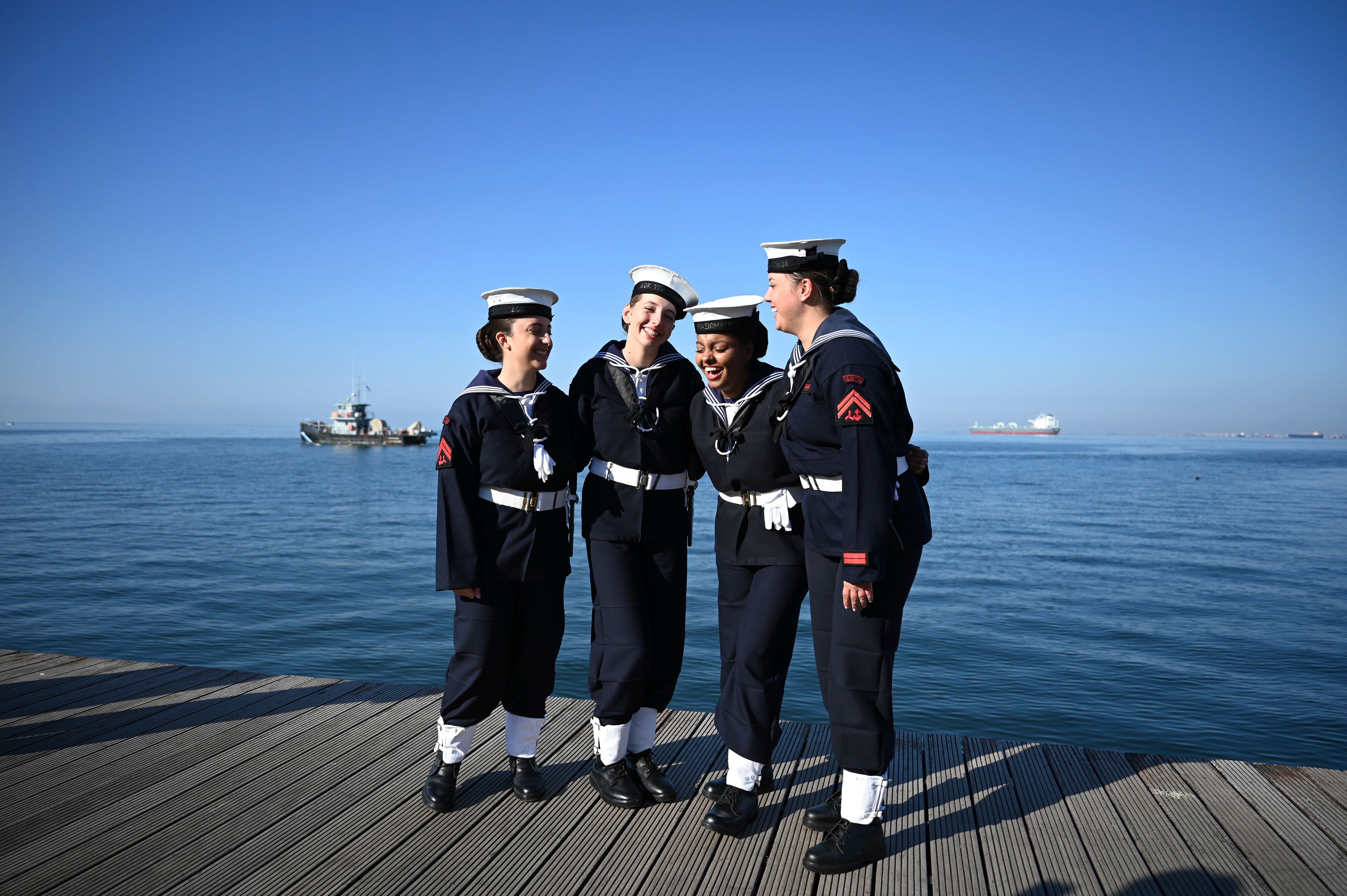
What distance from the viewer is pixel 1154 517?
30156 millimetres

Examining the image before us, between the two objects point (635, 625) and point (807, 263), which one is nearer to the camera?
point (807, 263)

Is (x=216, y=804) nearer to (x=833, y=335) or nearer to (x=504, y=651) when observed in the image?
(x=504, y=651)

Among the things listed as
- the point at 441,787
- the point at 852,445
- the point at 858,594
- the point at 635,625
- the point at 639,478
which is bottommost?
the point at 441,787

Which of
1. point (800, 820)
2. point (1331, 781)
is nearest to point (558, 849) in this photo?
point (800, 820)

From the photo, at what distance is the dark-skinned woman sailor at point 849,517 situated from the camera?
2.67m

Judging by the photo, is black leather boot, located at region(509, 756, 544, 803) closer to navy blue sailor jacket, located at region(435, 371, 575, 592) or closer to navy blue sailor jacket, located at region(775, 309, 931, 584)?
navy blue sailor jacket, located at region(435, 371, 575, 592)

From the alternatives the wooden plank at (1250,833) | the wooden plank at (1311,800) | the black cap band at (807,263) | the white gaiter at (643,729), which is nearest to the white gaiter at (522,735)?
the white gaiter at (643,729)

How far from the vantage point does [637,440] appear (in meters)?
3.32

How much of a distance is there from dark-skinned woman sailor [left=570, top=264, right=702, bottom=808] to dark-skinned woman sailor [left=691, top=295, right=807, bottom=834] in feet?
0.52

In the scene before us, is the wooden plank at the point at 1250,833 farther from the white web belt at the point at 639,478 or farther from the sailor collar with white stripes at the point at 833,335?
the white web belt at the point at 639,478

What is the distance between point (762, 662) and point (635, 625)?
1.76 ft

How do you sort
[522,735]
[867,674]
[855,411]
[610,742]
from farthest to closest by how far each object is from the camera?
[522,735]
[610,742]
[867,674]
[855,411]

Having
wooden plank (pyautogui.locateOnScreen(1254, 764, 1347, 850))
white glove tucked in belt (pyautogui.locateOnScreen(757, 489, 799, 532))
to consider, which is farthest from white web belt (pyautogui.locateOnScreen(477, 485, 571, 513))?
wooden plank (pyautogui.locateOnScreen(1254, 764, 1347, 850))

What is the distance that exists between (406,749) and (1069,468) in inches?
2814
